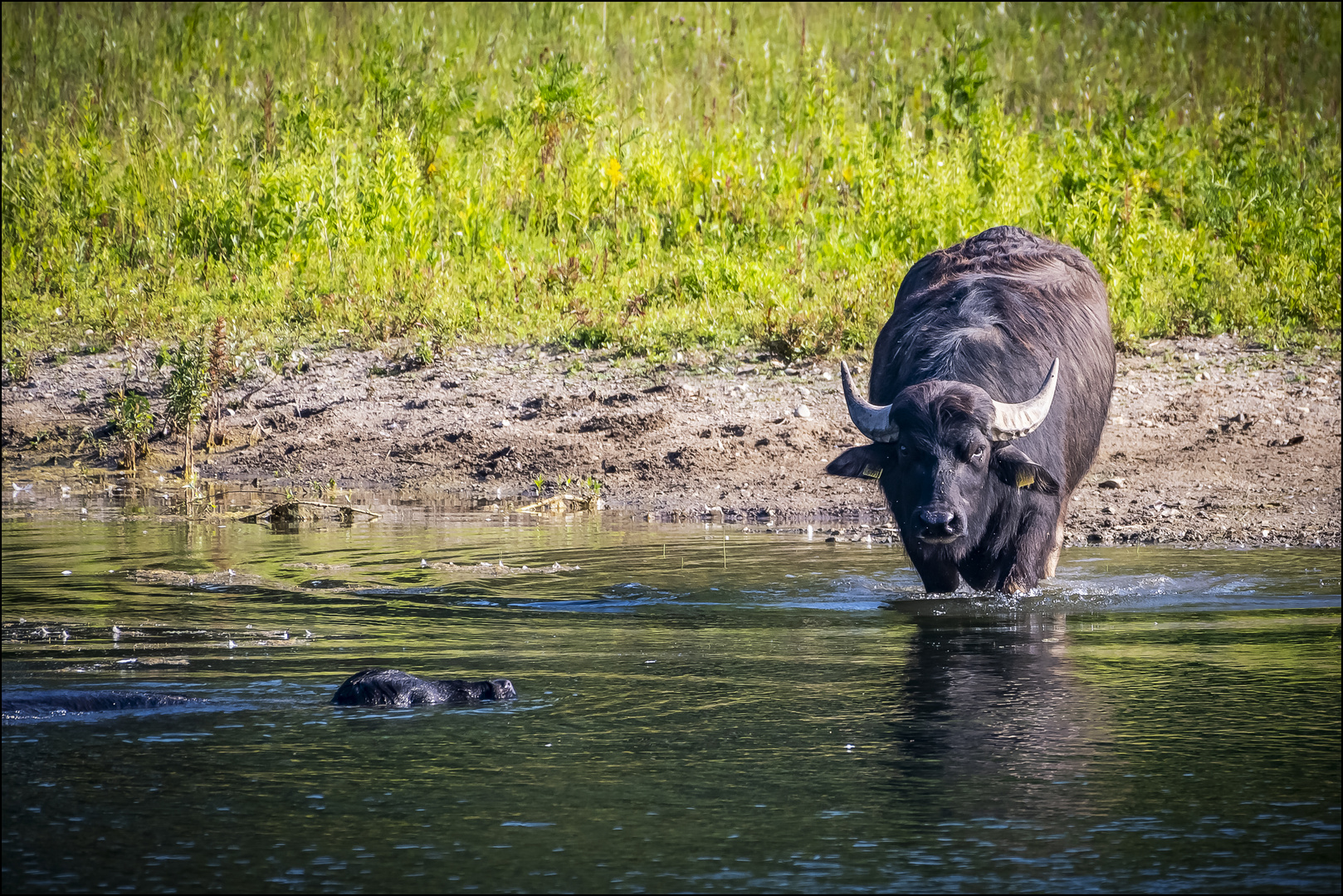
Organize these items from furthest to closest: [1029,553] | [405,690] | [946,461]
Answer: [1029,553], [946,461], [405,690]

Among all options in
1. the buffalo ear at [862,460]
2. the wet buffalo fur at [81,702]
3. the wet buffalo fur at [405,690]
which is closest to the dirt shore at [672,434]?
the buffalo ear at [862,460]

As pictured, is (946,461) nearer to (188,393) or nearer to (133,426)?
(188,393)

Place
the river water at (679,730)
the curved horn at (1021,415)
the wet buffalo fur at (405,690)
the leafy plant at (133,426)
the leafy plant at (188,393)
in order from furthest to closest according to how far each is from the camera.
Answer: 1. the leafy plant at (133,426)
2. the leafy plant at (188,393)
3. the curved horn at (1021,415)
4. the wet buffalo fur at (405,690)
5. the river water at (679,730)

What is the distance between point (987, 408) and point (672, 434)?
4131 millimetres

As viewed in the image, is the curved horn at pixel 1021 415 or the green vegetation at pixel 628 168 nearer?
the curved horn at pixel 1021 415

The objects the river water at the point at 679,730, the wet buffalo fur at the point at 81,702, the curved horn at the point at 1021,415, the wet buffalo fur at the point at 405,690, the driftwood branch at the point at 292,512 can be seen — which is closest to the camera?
the river water at the point at 679,730

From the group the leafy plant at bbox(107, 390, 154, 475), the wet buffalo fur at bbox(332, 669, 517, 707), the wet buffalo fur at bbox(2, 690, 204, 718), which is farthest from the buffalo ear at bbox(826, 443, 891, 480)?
the leafy plant at bbox(107, 390, 154, 475)

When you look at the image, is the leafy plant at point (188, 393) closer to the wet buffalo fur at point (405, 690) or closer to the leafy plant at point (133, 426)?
the leafy plant at point (133, 426)

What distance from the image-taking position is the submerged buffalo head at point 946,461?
7.38 m

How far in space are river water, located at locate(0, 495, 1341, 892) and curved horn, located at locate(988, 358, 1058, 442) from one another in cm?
→ 79

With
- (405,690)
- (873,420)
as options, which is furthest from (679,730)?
(873,420)

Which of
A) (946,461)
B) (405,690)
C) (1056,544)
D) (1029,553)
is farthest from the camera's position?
(1056,544)

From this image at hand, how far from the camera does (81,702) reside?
5.40 metres

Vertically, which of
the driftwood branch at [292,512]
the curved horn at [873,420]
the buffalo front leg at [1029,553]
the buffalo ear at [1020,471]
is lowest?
the buffalo front leg at [1029,553]
